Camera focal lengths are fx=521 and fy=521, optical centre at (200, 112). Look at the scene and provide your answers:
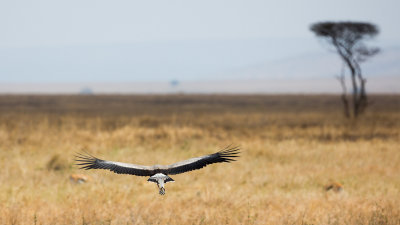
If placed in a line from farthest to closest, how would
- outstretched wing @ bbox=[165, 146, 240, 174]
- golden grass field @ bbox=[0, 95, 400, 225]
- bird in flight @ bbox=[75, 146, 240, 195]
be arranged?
golden grass field @ bbox=[0, 95, 400, 225]
outstretched wing @ bbox=[165, 146, 240, 174]
bird in flight @ bbox=[75, 146, 240, 195]

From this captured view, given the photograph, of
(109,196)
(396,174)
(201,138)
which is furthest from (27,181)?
(201,138)

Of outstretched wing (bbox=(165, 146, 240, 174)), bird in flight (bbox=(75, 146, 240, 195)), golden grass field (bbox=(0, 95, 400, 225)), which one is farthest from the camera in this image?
golden grass field (bbox=(0, 95, 400, 225))

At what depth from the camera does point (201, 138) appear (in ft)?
68.6

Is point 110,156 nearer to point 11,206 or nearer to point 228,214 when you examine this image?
point 11,206

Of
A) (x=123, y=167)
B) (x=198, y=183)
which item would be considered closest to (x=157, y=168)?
(x=123, y=167)

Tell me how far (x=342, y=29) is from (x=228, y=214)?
27.9 m

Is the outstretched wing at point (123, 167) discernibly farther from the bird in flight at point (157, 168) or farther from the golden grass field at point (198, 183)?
the golden grass field at point (198, 183)

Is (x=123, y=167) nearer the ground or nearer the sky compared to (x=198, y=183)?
nearer the sky

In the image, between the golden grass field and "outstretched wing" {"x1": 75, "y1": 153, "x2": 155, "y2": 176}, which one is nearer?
"outstretched wing" {"x1": 75, "y1": 153, "x2": 155, "y2": 176}

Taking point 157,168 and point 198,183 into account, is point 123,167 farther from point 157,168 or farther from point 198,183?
point 198,183

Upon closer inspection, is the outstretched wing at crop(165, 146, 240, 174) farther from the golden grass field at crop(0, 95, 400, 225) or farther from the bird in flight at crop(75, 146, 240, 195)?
the golden grass field at crop(0, 95, 400, 225)

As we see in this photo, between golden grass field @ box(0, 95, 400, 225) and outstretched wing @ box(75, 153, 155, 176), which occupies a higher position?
outstretched wing @ box(75, 153, 155, 176)

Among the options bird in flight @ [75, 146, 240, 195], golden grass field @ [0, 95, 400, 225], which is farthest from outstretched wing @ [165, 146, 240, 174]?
golden grass field @ [0, 95, 400, 225]

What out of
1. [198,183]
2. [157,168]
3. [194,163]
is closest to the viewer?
[157,168]
